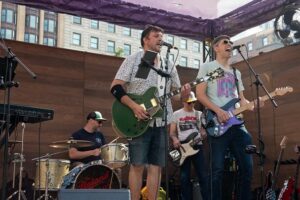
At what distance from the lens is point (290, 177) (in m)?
7.20

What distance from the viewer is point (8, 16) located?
51969mm

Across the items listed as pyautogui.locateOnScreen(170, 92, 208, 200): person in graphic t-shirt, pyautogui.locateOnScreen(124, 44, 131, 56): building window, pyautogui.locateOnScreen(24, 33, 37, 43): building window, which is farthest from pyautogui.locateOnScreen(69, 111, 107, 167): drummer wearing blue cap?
pyautogui.locateOnScreen(24, 33, 37, 43): building window

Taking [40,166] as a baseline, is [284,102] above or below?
above

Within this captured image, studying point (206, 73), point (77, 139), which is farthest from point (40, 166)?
point (206, 73)

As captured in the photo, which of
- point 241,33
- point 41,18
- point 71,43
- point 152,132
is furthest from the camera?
point 41,18

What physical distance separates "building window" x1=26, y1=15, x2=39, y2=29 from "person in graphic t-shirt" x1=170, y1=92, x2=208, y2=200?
49.5 meters

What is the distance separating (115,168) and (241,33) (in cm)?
322

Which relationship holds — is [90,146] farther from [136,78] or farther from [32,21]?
[32,21]

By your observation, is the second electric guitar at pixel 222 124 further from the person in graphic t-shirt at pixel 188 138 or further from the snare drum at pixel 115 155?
the snare drum at pixel 115 155

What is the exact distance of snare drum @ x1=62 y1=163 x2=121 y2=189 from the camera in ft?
20.2

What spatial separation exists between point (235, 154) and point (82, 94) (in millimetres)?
4080

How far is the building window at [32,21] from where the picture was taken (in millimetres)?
54281

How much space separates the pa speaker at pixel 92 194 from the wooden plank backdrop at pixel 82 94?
14.3ft

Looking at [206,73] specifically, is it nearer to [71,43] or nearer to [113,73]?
[113,73]
